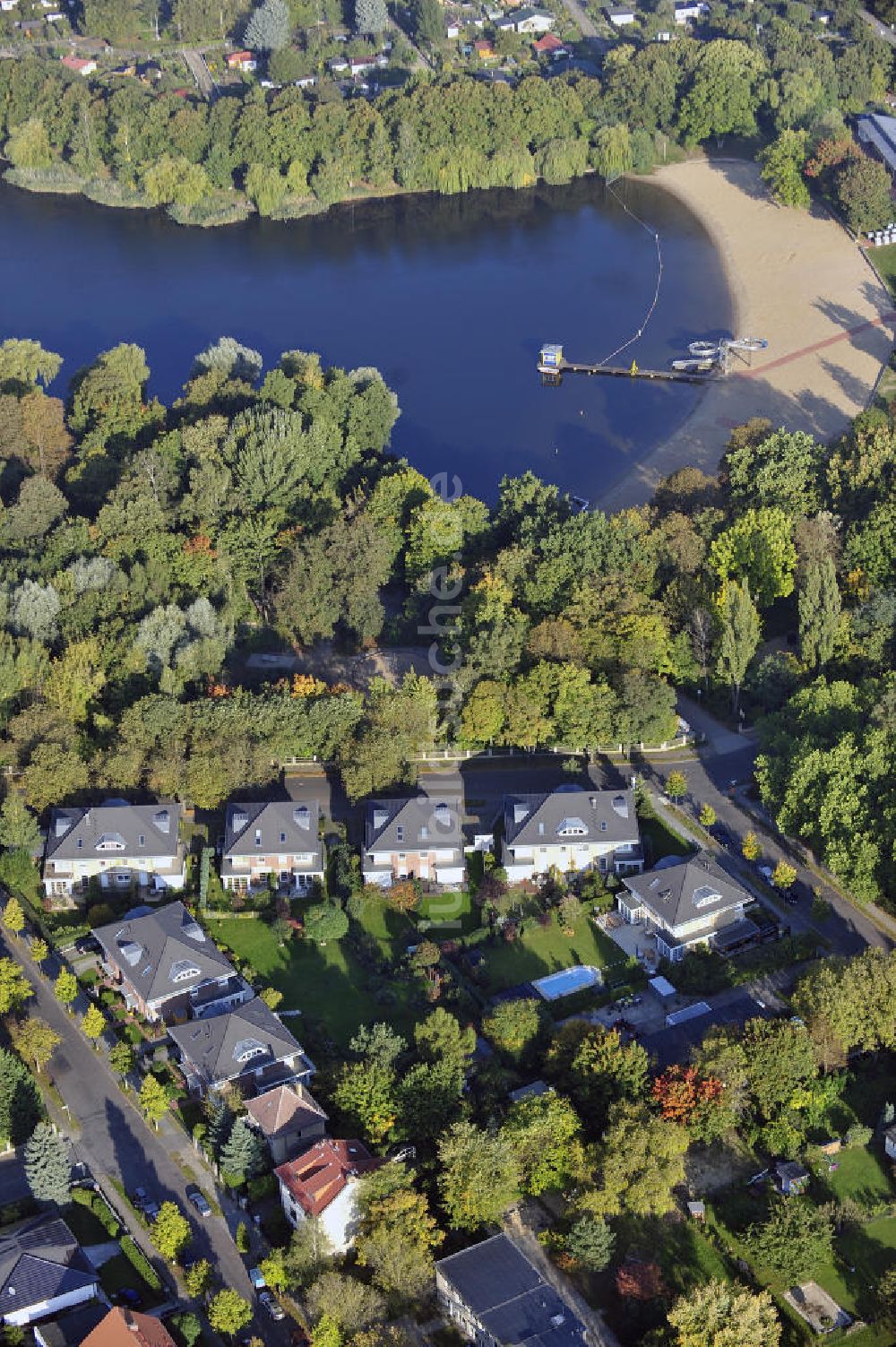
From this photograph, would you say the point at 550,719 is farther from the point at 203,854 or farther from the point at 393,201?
the point at 393,201

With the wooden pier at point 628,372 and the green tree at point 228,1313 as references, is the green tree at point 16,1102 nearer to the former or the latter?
the green tree at point 228,1313

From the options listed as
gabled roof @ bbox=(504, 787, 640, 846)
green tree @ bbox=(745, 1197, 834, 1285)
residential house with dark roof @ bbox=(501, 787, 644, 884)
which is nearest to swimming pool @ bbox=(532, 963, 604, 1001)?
residential house with dark roof @ bbox=(501, 787, 644, 884)

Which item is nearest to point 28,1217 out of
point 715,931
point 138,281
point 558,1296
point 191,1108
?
point 191,1108

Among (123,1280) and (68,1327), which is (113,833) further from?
(68,1327)

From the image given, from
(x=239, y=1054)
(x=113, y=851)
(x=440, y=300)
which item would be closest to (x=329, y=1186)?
(x=239, y=1054)

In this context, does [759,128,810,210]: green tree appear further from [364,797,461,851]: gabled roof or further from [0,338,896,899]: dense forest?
[364,797,461,851]: gabled roof
